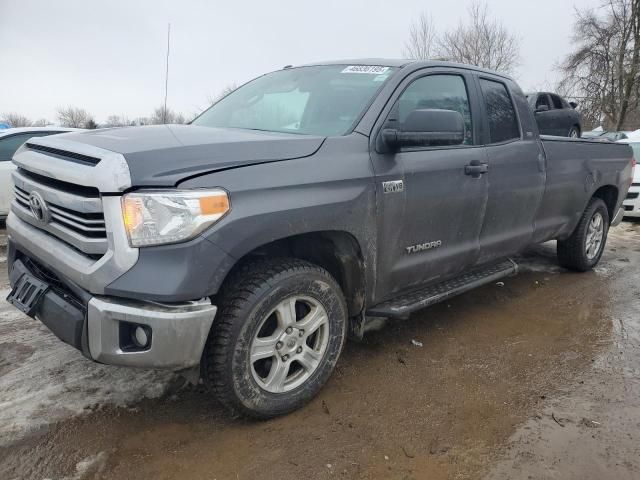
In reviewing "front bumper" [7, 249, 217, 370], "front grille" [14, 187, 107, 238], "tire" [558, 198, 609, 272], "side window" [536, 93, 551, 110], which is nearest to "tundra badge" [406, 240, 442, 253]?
"front bumper" [7, 249, 217, 370]

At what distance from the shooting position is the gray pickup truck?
217cm

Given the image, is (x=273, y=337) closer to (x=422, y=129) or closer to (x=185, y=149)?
(x=185, y=149)

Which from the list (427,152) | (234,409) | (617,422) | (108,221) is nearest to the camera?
(108,221)

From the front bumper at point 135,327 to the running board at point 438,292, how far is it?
3.92 feet

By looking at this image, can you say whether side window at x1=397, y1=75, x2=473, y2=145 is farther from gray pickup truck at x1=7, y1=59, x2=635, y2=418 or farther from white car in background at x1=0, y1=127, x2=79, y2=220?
white car in background at x1=0, y1=127, x2=79, y2=220

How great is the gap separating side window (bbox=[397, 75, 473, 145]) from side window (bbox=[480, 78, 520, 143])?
26cm

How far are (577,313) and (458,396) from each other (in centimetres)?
195

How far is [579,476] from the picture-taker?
2299 millimetres

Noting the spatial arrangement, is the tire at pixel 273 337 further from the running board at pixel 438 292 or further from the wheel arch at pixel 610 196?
the wheel arch at pixel 610 196

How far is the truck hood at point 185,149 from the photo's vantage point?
7.19ft

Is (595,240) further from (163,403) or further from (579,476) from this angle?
(163,403)

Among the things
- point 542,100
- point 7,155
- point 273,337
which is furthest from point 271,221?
point 542,100

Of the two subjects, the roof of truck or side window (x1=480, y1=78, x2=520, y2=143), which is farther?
side window (x1=480, y1=78, x2=520, y2=143)

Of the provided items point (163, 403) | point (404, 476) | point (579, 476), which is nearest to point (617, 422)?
point (579, 476)
